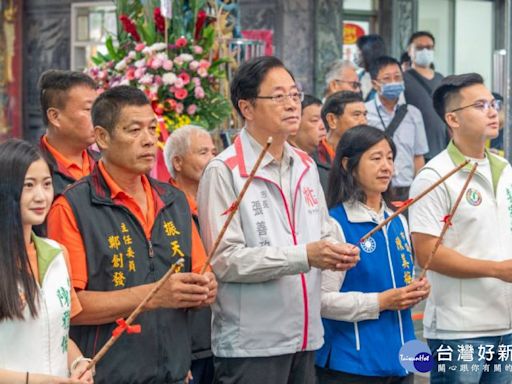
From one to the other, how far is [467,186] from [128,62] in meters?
3.29

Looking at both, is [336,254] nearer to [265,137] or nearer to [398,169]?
[265,137]

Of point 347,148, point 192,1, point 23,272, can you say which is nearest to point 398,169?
point 192,1

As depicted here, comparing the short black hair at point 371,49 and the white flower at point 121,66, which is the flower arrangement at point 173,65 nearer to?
the white flower at point 121,66

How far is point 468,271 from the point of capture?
4859 millimetres

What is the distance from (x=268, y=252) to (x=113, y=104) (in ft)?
2.68

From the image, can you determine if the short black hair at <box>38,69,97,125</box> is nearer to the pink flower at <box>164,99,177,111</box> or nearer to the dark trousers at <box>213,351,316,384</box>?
the dark trousers at <box>213,351,316,384</box>

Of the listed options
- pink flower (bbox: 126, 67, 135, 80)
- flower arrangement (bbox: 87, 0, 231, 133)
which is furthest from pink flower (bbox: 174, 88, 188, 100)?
pink flower (bbox: 126, 67, 135, 80)

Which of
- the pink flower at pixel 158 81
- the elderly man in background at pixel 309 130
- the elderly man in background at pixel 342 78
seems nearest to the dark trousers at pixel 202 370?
the elderly man in background at pixel 309 130

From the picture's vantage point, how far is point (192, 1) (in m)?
8.00

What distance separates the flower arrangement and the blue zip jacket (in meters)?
2.61

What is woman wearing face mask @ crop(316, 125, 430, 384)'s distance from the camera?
4.71 metres

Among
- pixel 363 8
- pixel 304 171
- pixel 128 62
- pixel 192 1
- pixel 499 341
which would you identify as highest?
pixel 363 8

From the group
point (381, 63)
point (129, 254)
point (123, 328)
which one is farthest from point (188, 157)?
point (381, 63)

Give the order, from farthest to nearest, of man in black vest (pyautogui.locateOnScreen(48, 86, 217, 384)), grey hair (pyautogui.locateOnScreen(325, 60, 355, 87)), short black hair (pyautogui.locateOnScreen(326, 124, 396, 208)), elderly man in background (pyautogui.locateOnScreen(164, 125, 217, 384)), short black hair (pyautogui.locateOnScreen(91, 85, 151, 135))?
grey hair (pyautogui.locateOnScreen(325, 60, 355, 87)) → elderly man in background (pyautogui.locateOnScreen(164, 125, 217, 384)) → short black hair (pyautogui.locateOnScreen(326, 124, 396, 208)) → short black hair (pyautogui.locateOnScreen(91, 85, 151, 135)) → man in black vest (pyautogui.locateOnScreen(48, 86, 217, 384))
